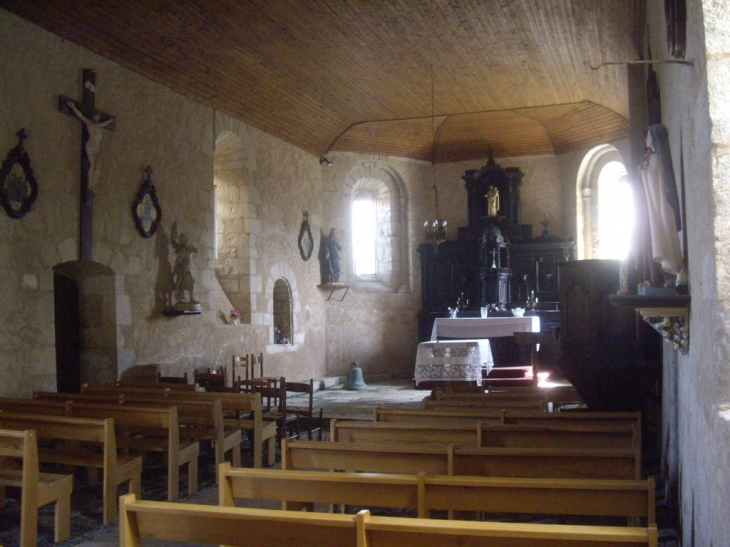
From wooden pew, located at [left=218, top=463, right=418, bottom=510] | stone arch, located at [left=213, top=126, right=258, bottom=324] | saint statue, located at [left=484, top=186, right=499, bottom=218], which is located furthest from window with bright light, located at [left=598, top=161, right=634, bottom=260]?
wooden pew, located at [left=218, top=463, right=418, bottom=510]

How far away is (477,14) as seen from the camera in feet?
27.8

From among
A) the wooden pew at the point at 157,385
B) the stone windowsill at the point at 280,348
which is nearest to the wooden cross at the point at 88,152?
the wooden pew at the point at 157,385

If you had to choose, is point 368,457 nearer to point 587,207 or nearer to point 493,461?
point 493,461

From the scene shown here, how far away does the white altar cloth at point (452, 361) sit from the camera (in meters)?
10.2

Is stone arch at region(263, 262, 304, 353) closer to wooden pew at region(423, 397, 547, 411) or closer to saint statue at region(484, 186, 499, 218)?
saint statue at region(484, 186, 499, 218)

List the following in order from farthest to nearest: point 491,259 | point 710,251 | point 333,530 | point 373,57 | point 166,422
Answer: point 491,259
point 373,57
point 166,422
point 710,251
point 333,530

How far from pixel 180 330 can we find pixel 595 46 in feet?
22.0

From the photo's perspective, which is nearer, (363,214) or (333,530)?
(333,530)

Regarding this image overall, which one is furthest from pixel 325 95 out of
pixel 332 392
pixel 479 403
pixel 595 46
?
pixel 479 403

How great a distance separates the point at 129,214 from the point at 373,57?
157 inches

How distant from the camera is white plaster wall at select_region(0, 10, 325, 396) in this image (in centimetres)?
723

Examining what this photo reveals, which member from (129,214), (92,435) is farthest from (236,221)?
(92,435)

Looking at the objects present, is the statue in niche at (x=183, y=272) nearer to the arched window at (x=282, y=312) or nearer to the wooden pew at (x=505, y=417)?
the arched window at (x=282, y=312)

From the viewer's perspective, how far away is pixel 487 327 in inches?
471
